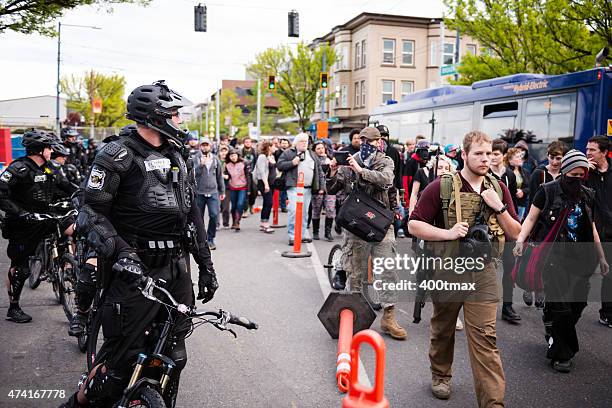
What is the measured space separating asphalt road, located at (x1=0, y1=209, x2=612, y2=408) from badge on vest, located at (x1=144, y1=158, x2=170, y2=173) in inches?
70.9

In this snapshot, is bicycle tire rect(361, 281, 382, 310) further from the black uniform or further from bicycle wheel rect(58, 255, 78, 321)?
the black uniform

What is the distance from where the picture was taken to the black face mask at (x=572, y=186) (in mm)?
5234

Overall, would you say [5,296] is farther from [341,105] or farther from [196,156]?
[341,105]

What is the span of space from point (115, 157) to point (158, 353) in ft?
3.66

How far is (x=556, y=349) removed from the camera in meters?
5.13

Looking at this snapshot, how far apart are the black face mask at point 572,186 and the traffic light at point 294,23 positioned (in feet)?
47.6

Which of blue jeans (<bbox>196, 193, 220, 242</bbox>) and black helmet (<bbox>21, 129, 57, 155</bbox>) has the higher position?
black helmet (<bbox>21, 129, 57, 155</bbox>)

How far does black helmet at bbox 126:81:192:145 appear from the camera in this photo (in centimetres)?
349

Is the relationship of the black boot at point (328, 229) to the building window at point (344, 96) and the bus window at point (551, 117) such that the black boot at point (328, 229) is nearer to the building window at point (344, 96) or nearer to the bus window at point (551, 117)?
the bus window at point (551, 117)

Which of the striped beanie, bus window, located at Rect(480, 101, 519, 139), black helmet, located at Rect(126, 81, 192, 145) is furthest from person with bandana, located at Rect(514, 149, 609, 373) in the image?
bus window, located at Rect(480, 101, 519, 139)

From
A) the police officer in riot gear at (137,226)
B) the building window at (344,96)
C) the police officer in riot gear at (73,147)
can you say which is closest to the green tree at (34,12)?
the police officer in riot gear at (73,147)

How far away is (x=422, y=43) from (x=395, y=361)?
4579cm

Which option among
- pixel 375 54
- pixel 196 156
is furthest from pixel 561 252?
pixel 375 54

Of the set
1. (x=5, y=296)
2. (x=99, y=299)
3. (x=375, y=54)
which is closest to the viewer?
(x=99, y=299)
